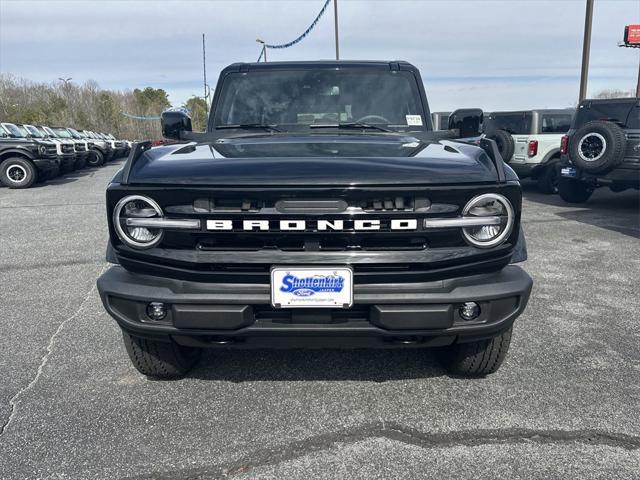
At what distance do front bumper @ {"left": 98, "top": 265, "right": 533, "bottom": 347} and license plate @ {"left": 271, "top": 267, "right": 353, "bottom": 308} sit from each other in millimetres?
50

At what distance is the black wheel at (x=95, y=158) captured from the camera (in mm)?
19375

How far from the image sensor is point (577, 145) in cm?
826

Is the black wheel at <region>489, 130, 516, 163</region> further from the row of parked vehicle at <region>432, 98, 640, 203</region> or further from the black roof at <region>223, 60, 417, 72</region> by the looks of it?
the black roof at <region>223, 60, 417, 72</region>

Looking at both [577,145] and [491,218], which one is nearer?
[491,218]

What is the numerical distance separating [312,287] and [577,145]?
24.7 ft

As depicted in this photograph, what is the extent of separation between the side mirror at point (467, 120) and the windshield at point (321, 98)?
269 mm

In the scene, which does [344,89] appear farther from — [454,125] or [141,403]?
[141,403]

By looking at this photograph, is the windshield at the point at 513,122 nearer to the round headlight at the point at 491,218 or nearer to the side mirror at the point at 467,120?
the side mirror at the point at 467,120

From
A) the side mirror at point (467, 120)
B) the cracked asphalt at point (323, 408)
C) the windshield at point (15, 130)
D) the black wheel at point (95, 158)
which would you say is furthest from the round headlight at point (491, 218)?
the black wheel at point (95, 158)

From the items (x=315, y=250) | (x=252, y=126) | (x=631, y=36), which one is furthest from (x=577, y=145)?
(x=631, y=36)

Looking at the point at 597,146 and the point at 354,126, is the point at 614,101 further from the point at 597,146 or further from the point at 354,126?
the point at 354,126

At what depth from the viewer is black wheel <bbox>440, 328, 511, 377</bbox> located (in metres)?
2.76

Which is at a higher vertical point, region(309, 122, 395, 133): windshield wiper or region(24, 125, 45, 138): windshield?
region(24, 125, 45, 138): windshield

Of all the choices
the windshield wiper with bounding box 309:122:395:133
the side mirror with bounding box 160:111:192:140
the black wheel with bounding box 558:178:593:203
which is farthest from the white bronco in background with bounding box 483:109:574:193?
the side mirror with bounding box 160:111:192:140
